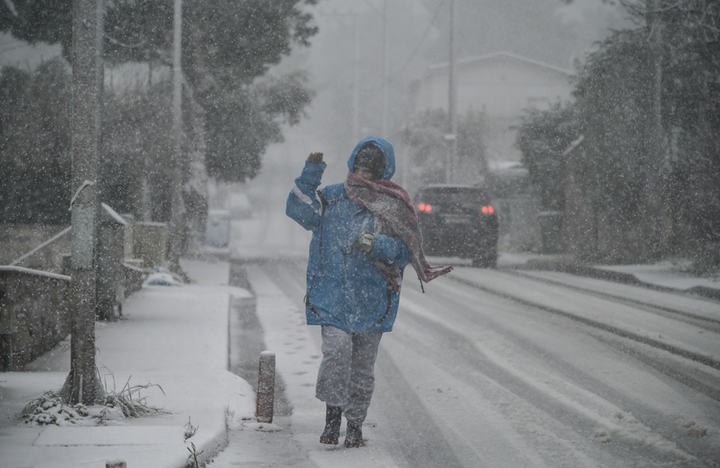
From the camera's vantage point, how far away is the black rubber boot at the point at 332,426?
4855mm

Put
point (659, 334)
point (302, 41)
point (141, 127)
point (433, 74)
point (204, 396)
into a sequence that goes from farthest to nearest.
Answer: point (433, 74) → point (302, 41) → point (141, 127) → point (659, 334) → point (204, 396)

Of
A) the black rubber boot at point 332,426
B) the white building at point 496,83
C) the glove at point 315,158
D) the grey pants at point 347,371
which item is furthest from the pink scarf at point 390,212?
the white building at point 496,83

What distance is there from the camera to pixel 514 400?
614 centimetres

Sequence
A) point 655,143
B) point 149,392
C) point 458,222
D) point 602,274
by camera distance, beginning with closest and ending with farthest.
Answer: point 149,392 → point 602,274 → point 655,143 → point 458,222

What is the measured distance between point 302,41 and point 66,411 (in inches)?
658

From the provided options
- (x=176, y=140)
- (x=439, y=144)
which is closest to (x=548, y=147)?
(x=439, y=144)

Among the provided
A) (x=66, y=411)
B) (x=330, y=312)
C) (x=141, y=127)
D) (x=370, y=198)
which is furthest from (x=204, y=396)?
(x=141, y=127)

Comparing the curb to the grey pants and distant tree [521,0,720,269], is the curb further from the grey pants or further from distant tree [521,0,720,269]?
the grey pants

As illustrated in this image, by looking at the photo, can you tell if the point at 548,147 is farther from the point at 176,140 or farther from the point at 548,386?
the point at 548,386

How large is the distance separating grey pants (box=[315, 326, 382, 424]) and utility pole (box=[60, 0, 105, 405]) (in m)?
1.45

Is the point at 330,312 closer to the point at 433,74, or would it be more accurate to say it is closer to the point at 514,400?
the point at 514,400

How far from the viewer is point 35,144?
15367 millimetres

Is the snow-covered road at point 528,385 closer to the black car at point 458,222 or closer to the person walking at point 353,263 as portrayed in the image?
the person walking at point 353,263

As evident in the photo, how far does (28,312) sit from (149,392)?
1.50 metres
